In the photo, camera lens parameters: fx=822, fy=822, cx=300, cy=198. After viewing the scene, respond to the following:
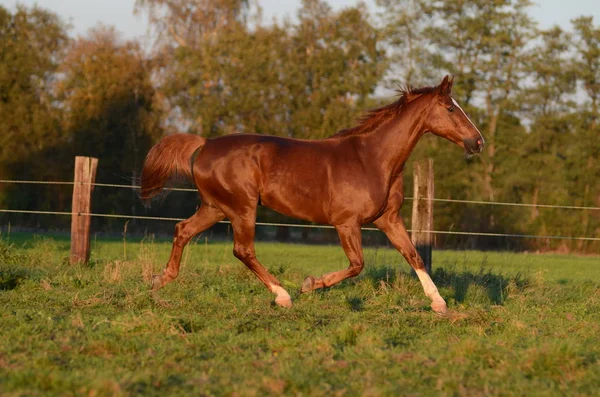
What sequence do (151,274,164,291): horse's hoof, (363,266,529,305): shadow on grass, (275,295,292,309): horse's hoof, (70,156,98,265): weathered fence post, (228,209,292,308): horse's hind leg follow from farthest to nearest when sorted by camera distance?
(70,156,98,265): weathered fence post < (363,266,529,305): shadow on grass < (151,274,164,291): horse's hoof < (228,209,292,308): horse's hind leg < (275,295,292,309): horse's hoof

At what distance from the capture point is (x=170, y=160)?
8117 mm

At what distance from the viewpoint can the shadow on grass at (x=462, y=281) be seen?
907cm

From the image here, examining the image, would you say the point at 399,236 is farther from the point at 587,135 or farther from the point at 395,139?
the point at 587,135

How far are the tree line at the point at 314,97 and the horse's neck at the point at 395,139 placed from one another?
23.6m

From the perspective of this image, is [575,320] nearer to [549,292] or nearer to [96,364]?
[549,292]

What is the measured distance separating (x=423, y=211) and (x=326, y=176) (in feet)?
10.8

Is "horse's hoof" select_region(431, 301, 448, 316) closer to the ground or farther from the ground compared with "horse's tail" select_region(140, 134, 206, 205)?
closer to the ground

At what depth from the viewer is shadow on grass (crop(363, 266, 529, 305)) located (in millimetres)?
9070

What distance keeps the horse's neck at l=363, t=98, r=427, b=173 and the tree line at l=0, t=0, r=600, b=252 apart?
23593 mm

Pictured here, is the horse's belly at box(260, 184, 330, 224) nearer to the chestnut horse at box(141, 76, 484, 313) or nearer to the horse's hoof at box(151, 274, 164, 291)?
the chestnut horse at box(141, 76, 484, 313)

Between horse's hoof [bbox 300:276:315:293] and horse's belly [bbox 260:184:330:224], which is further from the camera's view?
horse's belly [bbox 260:184:330:224]

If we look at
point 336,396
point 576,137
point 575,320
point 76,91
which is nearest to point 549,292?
point 575,320

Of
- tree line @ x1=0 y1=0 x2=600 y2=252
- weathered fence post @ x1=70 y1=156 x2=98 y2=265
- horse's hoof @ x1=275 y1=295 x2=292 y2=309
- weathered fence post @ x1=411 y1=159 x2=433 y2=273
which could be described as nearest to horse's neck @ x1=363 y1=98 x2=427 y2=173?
horse's hoof @ x1=275 y1=295 x2=292 y2=309

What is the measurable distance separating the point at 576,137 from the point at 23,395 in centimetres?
3240
